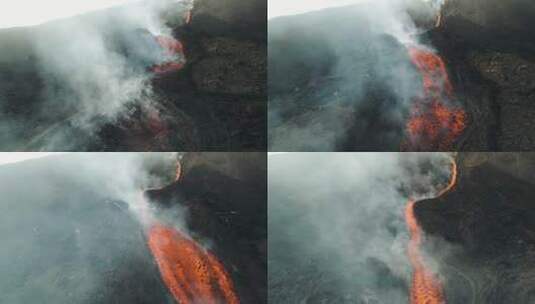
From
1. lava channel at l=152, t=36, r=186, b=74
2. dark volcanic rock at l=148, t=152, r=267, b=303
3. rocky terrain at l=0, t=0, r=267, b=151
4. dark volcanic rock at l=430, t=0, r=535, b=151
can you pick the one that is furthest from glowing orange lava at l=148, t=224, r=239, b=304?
dark volcanic rock at l=430, t=0, r=535, b=151

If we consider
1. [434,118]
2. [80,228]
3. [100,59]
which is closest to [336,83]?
[434,118]

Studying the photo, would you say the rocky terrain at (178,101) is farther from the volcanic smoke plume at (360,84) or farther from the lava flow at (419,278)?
the lava flow at (419,278)

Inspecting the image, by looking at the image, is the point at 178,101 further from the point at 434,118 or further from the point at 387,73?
the point at 434,118

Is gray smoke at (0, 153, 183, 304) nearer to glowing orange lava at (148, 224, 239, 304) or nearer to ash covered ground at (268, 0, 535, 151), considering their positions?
glowing orange lava at (148, 224, 239, 304)

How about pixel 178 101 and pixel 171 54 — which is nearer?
pixel 178 101

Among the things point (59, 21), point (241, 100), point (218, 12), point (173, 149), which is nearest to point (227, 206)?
point (173, 149)

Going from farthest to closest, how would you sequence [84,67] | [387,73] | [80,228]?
1. [84,67]
2. [387,73]
3. [80,228]

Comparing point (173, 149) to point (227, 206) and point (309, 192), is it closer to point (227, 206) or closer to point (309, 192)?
point (227, 206)
